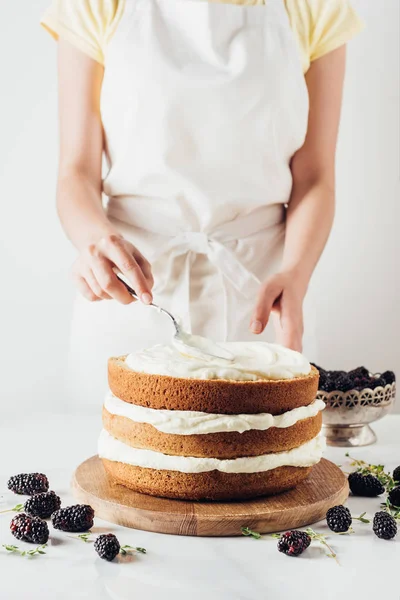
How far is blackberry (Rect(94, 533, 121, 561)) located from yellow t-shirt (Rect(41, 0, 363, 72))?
1.53m

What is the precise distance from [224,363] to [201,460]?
17 centimetres

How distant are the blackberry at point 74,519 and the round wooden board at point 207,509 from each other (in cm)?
7

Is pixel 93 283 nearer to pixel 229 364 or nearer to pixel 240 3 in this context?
pixel 229 364

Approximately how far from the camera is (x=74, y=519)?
3.68 feet

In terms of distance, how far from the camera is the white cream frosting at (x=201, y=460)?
4.04 feet

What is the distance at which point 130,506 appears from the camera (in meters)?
1.19

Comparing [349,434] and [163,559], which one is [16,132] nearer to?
[349,434]

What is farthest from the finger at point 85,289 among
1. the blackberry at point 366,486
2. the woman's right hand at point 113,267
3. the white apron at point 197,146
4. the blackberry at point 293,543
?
the blackberry at point 293,543

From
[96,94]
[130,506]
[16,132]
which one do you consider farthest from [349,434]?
[16,132]

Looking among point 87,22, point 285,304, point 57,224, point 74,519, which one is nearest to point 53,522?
point 74,519

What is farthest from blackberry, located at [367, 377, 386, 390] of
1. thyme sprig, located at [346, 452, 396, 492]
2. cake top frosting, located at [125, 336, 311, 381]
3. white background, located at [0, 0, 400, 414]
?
white background, located at [0, 0, 400, 414]

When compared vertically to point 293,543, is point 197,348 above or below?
above

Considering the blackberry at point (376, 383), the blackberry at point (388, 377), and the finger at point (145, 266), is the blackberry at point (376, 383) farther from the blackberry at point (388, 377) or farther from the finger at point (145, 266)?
the finger at point (145, 266)

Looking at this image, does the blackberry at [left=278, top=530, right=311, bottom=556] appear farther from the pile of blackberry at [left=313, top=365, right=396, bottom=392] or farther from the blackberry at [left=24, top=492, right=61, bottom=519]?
the pile of blackberry at [left=313, top=365, right=396, bottom=392]
